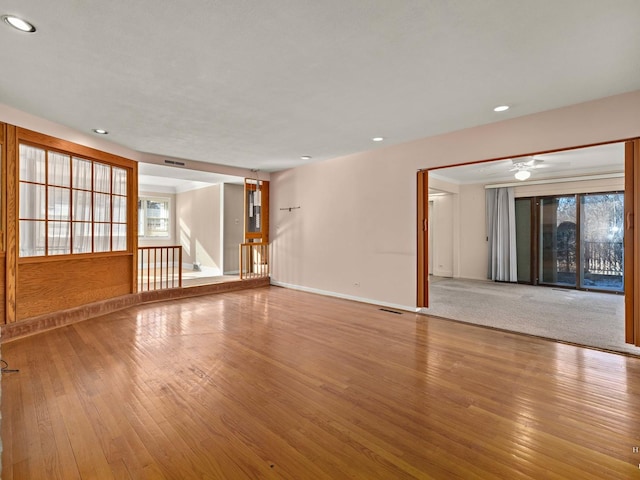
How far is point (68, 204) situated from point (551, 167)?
8440 millimetres

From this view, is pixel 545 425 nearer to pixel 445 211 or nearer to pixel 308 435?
pixel 308 435

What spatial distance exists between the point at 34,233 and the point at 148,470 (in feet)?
12.4

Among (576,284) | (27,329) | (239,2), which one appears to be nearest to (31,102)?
(27,329)

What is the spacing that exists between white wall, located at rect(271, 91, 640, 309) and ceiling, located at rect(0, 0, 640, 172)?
0.84ft

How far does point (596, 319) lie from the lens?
4.33 metres

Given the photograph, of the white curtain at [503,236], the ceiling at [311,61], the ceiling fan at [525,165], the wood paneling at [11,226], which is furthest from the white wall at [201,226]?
the white curtain at [503,236]

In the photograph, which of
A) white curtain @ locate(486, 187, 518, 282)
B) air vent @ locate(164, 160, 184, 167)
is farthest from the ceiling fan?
air vent @ locate(164, 160, 184, 167)

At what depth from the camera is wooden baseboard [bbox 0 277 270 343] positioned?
362cm

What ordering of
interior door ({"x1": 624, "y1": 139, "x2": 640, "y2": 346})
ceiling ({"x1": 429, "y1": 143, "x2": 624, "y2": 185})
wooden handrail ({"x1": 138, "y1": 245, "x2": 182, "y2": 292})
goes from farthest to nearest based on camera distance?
wooden handrail ({"x1": 138, "y1": 245, "x2": 182, "y2": 292})
ceiling ({"x1": 429, "y1": 143, "x2": 624, "y2": 185})
interior door ({"x1": 624, "y1": 139, "x2": 640, "y2": 346})

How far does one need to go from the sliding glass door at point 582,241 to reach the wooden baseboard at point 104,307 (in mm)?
6608

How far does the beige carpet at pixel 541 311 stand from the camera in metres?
3.68

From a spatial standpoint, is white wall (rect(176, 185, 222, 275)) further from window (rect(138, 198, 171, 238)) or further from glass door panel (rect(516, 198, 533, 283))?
glass door panel (rect(516, 198, 533, 283))

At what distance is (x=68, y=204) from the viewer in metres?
4.33

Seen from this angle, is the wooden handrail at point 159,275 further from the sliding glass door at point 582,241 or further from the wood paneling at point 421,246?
the sliding glass door at point 582,241
